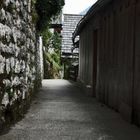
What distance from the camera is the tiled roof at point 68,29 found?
94.1 ft

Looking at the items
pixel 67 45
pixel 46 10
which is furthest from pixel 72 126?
pixel 67 45

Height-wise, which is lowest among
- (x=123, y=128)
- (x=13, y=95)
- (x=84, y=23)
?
(x=123, y=128)

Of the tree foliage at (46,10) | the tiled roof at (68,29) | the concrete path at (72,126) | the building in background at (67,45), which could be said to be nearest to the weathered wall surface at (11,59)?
the concrete path at (72,126)

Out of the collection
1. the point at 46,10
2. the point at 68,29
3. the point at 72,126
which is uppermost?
the point at 68,29

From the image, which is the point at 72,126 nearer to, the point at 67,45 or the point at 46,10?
the point at 46,10

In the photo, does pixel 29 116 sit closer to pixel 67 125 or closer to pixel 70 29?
pixel 67 125

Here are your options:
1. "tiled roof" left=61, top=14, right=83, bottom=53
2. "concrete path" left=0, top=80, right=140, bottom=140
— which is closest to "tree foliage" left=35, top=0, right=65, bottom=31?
"concrete path" left=0, top=80, right=140, bottom=140

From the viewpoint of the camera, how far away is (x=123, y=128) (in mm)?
6254

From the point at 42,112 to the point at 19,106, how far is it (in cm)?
121

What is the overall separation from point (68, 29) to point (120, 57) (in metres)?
22.5

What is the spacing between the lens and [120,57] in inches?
313

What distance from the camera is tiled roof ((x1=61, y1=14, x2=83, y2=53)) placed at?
28.7m

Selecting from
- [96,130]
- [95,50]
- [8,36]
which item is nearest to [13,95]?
[8,36]

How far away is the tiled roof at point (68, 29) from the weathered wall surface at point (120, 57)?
57.4ft
